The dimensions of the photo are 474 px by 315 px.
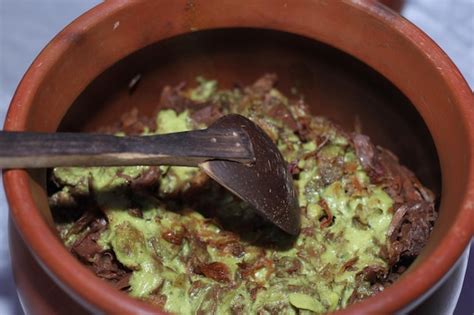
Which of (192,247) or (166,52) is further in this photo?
(166,52)

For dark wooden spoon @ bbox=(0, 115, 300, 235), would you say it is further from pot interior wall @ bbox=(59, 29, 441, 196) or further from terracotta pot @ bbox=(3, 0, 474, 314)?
pot interior wall @ bbox=(59, 29, 441, 196)

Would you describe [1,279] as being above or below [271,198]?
below

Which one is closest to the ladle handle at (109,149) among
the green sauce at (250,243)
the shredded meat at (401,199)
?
the green sauce at (250,243)

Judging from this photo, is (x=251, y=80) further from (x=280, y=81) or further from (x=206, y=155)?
(x=206, y=155)

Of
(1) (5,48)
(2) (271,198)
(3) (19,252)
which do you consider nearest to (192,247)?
(2) (271,198)

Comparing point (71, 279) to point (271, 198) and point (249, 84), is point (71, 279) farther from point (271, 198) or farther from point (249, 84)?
point (249, 84)

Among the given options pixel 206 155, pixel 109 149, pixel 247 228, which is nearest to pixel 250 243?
pixel 247 228

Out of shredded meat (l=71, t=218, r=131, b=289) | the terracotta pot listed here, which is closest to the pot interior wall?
the terracotta pot

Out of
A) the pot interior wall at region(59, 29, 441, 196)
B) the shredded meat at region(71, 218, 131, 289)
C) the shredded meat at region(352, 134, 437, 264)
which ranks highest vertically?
the pot interior wall at region(59, 29, 441, 196)
